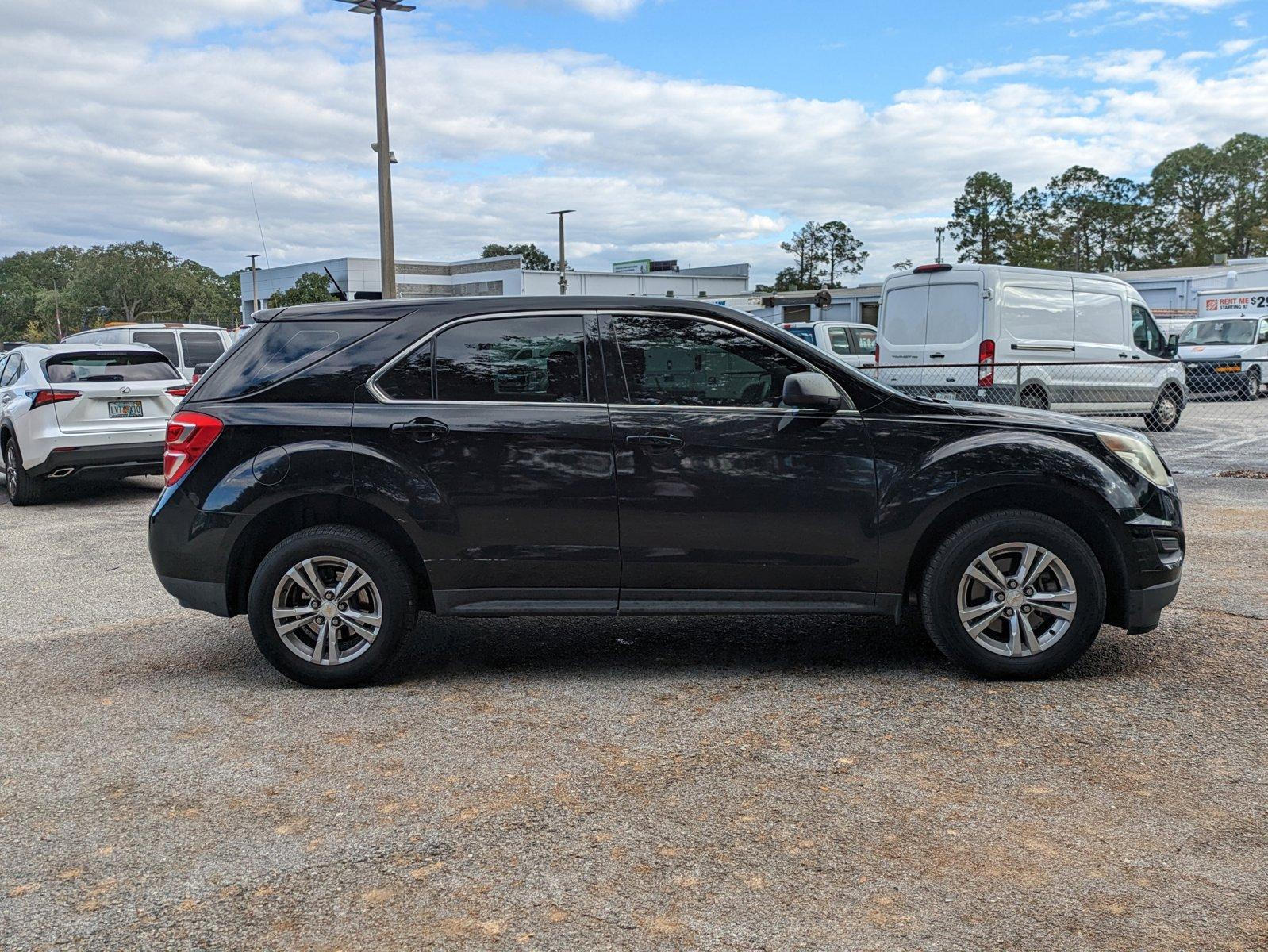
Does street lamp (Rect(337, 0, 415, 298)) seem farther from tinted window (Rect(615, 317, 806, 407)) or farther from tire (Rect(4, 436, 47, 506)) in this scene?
tinted window (Rect(615, 317, 806, 407))

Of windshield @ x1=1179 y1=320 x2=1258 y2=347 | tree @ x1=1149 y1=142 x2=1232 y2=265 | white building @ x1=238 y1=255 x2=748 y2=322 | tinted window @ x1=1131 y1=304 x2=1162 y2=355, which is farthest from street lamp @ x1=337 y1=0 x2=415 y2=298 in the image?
tree @ x1=1149 y1=142 x2=1232 y2=265

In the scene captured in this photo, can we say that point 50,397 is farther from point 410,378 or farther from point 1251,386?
point 1251,386

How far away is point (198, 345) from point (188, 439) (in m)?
12.5

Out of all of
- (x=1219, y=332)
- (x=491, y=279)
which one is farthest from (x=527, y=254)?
(x=1219, y=332)

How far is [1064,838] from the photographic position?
341 centimetres

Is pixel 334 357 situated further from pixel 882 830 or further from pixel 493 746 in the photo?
pixel 882 830

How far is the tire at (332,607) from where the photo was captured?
16.1 feet

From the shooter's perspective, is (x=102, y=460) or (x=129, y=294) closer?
(x=102, y=460)

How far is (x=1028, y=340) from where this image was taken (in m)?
15.8

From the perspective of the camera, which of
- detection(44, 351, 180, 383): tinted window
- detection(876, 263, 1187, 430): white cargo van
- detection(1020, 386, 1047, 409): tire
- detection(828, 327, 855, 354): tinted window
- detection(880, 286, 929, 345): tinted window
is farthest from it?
detection(828, 327, 855, 354): tinted window

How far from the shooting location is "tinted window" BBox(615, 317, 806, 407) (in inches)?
198

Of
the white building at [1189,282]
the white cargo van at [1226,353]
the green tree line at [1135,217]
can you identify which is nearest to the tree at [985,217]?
the green tree line at [1135,217]

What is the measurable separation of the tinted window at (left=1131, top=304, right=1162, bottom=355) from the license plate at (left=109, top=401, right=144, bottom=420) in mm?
13781

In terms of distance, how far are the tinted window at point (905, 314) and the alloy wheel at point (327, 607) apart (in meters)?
12.6
